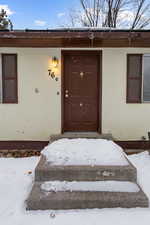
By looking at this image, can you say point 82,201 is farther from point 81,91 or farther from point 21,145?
point 81,91

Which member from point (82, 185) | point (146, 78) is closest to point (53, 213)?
point (82, 185)

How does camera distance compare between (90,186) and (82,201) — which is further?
(90,186)

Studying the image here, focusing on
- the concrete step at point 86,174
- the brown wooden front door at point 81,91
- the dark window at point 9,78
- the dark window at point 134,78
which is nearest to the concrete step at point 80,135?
the brown wooden front door at point 81,91

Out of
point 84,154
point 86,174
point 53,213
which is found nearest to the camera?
point 53,213

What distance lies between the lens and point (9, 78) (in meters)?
5.47

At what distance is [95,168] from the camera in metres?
3.41

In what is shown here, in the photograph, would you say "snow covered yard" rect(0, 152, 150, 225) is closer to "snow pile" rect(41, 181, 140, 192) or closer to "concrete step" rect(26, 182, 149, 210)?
"concrete step" rect(26, 182, 149, 210)

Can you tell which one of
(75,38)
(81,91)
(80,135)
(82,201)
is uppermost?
(75,38)

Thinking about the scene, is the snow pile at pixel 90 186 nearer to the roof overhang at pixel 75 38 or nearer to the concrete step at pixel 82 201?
the concrete step at pixel 82 201

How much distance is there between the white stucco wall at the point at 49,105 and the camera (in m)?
5.44

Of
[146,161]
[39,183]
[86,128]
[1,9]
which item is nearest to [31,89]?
[86,128]

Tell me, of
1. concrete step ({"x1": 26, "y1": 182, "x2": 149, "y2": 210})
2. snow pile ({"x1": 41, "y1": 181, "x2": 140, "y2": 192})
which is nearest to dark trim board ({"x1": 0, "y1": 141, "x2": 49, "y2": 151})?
snow pile ({"x1": 41, "y1": 181, "x2": 140, "y2": 192})

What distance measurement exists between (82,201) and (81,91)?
3344 mm

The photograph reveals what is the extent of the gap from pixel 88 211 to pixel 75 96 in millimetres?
3373
